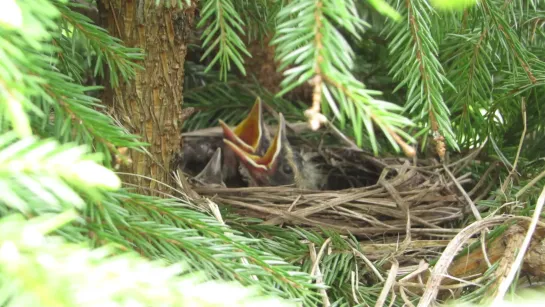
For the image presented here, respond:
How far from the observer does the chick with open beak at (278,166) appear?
1672 mm

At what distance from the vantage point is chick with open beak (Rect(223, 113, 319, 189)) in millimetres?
1672

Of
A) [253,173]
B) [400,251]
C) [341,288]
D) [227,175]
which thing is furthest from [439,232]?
[227,175]

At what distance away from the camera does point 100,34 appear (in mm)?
606

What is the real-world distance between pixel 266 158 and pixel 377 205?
0.51 metres

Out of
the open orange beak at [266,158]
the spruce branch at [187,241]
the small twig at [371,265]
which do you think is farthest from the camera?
the open orange beak at [266,158]

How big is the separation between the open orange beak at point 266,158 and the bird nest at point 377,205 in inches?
10.8

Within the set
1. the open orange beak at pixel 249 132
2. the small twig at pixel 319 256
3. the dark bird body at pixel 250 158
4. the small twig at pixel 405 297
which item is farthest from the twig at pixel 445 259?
the open orange beak at pixel 249 132

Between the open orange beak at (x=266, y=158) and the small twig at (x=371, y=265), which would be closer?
the small twig at (x=371, y=265)

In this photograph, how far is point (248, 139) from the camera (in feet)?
6.11

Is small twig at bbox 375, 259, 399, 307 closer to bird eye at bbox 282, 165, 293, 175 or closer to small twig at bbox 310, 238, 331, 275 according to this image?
small twig at bbox 310, 238, 331, 275

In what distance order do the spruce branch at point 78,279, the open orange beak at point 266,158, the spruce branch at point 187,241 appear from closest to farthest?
the spruce branch at point 78,279 → the spruce branch at point 187,241 → the open orange beak at point 266,158

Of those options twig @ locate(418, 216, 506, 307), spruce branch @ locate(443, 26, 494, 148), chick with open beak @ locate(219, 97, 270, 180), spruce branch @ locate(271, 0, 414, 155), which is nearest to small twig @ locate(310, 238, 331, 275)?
twig @ locate(418, 216, 506, 307)

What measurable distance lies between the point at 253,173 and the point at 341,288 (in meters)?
0.92

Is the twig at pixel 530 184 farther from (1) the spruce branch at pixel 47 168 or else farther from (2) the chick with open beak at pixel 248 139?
(2) the chick with open beak at pixel 248 139
